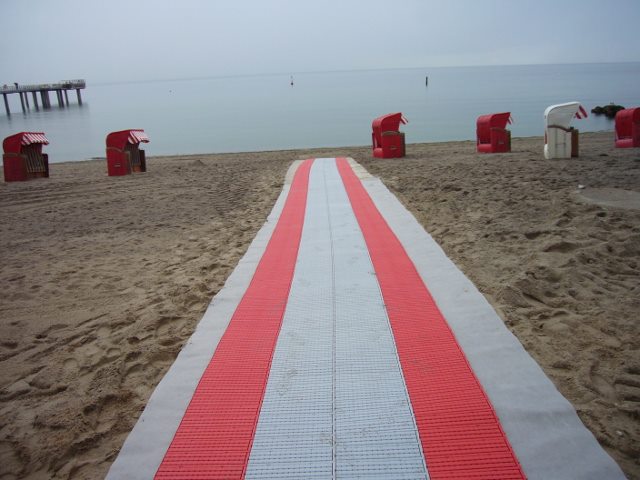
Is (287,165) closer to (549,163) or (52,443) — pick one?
(549,163)

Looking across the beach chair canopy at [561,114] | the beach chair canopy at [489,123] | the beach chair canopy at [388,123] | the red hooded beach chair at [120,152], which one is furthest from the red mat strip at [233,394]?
the beach chair canopy at [489,123]

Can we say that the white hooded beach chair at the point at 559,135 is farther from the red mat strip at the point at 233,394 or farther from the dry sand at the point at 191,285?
the red mat strip at the point at 233,394

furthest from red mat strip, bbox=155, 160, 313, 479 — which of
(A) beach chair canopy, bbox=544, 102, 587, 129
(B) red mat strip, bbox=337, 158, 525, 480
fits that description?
(A) beach chair canopy, bbox=544, 102, 587, 129

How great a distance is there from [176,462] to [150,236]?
4291 mm

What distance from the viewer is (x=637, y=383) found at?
8.20ft

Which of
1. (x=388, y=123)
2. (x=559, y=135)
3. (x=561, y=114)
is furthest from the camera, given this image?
(x=388, y=123)

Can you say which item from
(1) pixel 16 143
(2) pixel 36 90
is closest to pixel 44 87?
Result: (2) pixel 36 90

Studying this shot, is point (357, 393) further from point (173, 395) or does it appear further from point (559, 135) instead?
point (559, 135)

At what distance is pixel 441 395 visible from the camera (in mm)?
2471

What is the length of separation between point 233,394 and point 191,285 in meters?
1.81

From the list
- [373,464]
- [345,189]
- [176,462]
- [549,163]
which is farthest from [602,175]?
[176,462]

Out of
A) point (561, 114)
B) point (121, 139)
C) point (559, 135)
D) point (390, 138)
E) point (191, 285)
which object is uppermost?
point (121, 139)

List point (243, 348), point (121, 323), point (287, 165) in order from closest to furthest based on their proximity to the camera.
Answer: point (243, 348) < point (121, 323) < point (287, 165)

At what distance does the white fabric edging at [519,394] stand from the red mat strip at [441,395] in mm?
61
